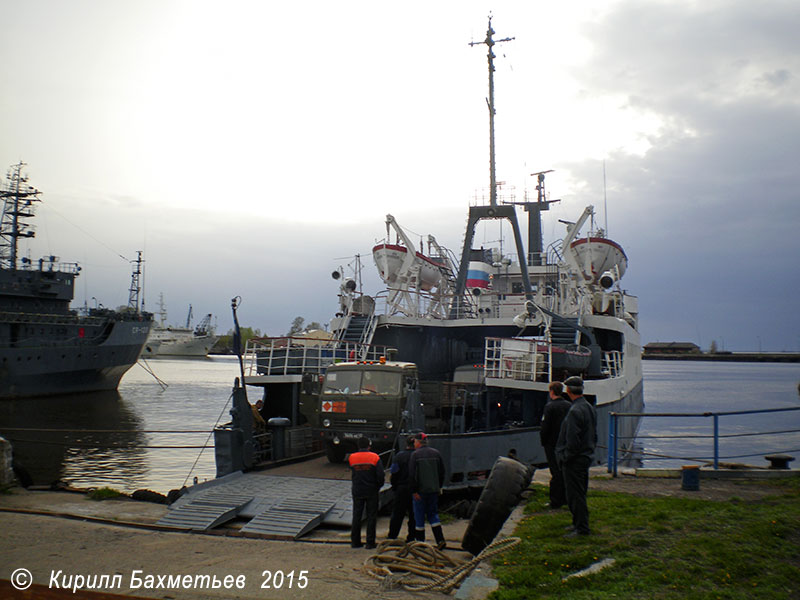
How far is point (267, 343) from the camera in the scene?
19.2 m

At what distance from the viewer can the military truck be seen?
42.8 feet

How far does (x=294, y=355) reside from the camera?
19.8 m

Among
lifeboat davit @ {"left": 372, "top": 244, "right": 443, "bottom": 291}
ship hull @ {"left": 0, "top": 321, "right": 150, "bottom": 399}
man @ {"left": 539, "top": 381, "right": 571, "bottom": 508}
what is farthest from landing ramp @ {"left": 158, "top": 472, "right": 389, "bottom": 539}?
ship hull @ {"left": 0, "top": 321, "right": 150, "bottom": 399}

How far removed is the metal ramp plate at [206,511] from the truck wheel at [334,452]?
9.21 feet

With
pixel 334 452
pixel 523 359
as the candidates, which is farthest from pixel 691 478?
pixel 334 452

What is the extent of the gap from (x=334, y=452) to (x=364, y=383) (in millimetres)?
1711

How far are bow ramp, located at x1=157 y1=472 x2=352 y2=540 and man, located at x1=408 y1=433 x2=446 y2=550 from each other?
77.9 inches

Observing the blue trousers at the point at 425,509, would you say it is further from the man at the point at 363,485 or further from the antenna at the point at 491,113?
the antenna at the point at 491,113

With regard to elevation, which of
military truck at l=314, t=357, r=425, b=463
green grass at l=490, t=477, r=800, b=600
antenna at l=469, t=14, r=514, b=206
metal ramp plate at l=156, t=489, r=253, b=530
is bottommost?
metal ramp plate at l=156, t=489, r=253, b=530

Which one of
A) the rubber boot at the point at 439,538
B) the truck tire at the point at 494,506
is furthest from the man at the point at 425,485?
the truck tire at the point at 494,506

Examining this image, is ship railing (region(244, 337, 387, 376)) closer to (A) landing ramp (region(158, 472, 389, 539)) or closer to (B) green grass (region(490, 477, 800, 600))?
(A) landing ramp (region(158, 472, 389, 539))

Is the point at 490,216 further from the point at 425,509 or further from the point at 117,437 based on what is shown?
the point at 117,437

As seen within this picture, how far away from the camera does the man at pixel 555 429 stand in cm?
866

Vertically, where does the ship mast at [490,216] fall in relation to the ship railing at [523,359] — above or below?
above
